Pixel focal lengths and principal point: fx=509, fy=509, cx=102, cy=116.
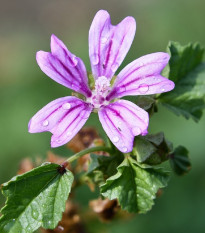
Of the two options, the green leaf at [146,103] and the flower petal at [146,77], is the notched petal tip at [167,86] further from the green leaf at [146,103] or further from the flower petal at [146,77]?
the green leaf at [146,103]

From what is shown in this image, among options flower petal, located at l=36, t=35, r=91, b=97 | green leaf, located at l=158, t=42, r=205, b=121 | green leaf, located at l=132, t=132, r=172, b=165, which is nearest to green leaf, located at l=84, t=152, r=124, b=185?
green leaf, located at l=132, t=132, r=172, b=165

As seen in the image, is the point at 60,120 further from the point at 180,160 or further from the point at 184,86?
the point at 184,86

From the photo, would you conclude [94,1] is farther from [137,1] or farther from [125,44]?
[125,44]

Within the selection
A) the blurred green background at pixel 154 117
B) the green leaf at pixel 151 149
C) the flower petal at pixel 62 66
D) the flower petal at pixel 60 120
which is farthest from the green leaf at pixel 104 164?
the blurred green background at pixel 154 117

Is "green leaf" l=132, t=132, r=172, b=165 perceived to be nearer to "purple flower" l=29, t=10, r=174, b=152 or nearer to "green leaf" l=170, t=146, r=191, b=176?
"purple flower" l=29, t=10, r=174, b=152

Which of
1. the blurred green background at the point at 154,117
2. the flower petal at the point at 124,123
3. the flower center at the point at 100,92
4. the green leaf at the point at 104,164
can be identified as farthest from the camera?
the blurred green background at the point at 154,117

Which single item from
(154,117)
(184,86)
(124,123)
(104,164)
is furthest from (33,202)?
(154,117)

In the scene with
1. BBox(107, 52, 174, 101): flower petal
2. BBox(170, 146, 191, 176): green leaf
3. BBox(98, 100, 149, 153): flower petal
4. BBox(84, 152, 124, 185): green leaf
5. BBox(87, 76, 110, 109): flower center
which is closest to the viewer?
BBox(98, 100, 149, 153): flower petal
